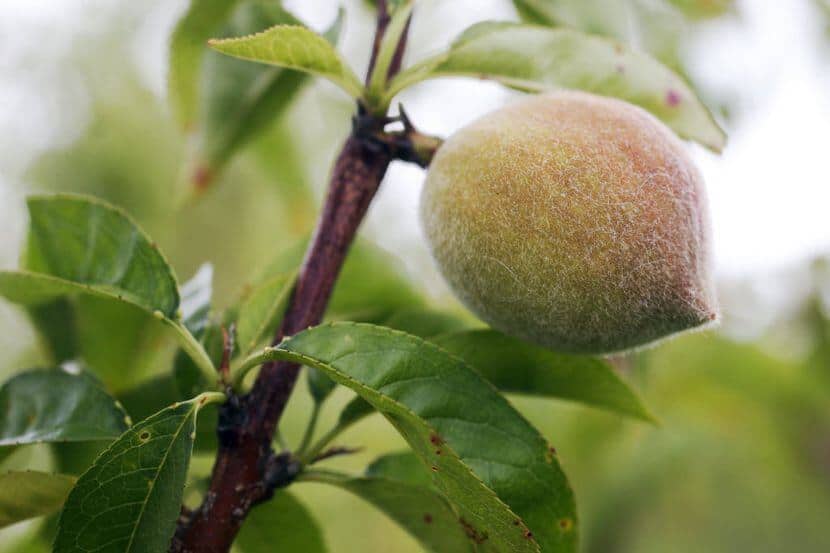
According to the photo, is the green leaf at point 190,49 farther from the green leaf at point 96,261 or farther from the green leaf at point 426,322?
the green leaf at point 426,322

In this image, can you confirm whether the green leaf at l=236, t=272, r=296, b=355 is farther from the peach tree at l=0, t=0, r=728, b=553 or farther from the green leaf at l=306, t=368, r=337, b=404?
the green leaf at l=306, t=368, r=337, b=404

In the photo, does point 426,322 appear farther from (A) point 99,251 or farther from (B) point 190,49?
(B) point 190,49

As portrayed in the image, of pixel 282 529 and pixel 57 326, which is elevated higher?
pixel 57 326

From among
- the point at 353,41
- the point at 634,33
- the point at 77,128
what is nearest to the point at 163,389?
the point at 634,33

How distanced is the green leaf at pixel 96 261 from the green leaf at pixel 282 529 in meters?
0.30

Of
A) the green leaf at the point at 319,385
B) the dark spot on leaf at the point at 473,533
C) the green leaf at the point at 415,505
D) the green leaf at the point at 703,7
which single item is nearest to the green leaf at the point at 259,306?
the green leaf at the point at 319,385

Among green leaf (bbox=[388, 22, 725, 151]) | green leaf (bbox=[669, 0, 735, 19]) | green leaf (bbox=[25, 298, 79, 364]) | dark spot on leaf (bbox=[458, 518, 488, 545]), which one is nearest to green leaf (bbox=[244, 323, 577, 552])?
dark spot on leaf (bbox=[458, 518, 488, 545])

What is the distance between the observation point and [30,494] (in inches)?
39.8

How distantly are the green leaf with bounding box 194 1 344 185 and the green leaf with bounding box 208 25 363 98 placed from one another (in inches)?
20.6

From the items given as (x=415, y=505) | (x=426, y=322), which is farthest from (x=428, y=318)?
(x=415, y=505)

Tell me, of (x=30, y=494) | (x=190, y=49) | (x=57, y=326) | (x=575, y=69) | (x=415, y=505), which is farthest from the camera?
(x=190, y=49)

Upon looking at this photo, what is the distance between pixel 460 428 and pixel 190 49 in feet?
3.44

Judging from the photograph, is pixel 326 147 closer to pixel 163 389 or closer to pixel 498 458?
pixel 163 389

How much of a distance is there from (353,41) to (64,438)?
4.46 metres
